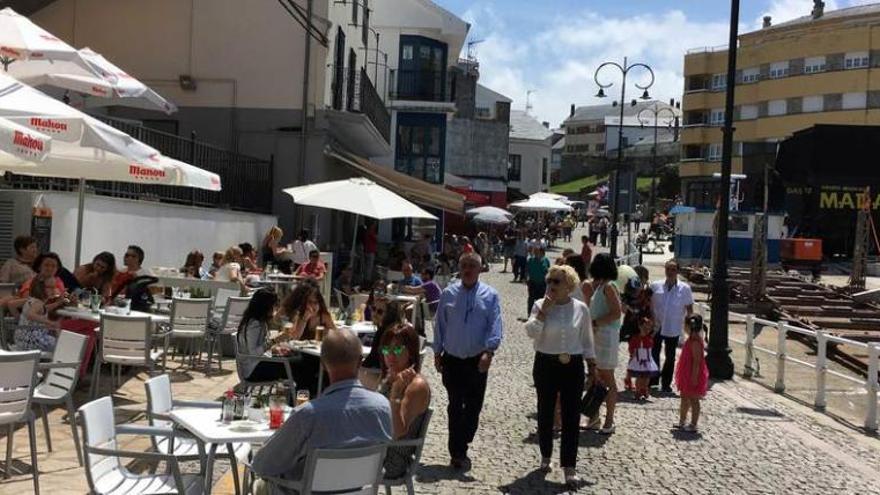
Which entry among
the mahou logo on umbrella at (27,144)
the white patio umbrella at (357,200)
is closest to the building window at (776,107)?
the white patio umbrella at (357,200)

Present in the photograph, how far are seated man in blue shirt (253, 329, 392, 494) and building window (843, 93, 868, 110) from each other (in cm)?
6176

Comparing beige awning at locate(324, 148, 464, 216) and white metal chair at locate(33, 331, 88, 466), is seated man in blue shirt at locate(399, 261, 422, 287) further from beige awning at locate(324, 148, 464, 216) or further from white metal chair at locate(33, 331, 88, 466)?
white metal chair at locate(33, 331, 88, 466)

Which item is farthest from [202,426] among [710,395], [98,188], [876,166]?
[876,166]

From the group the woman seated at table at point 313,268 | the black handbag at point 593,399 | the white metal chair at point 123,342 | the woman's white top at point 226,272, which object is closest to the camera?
the white metal chair at point 123,342

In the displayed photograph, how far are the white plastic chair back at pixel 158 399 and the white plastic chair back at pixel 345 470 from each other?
163 cm

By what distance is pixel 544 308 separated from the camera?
741cm

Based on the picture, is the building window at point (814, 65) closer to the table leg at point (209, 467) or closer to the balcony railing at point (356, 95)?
the balcony railing at point (356, 95)

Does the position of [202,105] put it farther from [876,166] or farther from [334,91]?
[876,166]

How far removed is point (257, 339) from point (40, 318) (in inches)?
77.9

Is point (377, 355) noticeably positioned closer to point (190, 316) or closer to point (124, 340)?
point (124, 340)

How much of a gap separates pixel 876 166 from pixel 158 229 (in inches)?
1125

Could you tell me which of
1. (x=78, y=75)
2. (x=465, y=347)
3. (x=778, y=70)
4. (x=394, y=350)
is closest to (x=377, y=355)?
(x=465, y=347)

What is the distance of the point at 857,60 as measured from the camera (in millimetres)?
59344

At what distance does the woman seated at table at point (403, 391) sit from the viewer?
220 inches
